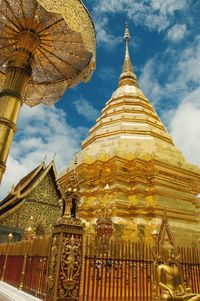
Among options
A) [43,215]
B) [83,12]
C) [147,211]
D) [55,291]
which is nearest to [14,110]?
[83,12]

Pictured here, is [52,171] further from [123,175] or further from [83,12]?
[83,12]

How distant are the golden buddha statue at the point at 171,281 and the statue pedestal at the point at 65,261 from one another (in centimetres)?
151

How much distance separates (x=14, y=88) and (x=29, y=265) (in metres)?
4.28

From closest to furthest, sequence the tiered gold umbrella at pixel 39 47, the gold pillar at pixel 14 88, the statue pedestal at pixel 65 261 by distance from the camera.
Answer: the gold pillar at pixel 14 88 < the tiered gold umbrella at pixel 39 47 < the statue pedestal at pixel 65 261

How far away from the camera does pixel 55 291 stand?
4.03m

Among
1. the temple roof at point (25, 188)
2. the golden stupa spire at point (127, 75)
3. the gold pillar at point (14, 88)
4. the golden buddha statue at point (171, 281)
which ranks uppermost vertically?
the golden stupa spire at point (127, 75)

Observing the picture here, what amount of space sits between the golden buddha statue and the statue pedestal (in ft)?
4.96

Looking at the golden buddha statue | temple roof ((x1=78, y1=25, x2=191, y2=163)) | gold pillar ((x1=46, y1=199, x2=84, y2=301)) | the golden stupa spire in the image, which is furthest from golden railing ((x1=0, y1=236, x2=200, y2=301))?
Result: the golden stupa spire

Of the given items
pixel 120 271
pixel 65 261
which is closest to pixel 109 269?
pixel 120 271

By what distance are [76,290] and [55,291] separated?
411mm

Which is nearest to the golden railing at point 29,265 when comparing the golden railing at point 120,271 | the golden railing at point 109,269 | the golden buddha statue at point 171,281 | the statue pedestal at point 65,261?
the golden railing at point 109,269

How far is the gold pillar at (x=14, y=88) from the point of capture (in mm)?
2906

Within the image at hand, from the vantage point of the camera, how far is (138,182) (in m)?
10.8

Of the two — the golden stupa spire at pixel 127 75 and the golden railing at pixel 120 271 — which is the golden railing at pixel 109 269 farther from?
the golden stupa spire at pixel 127 75
